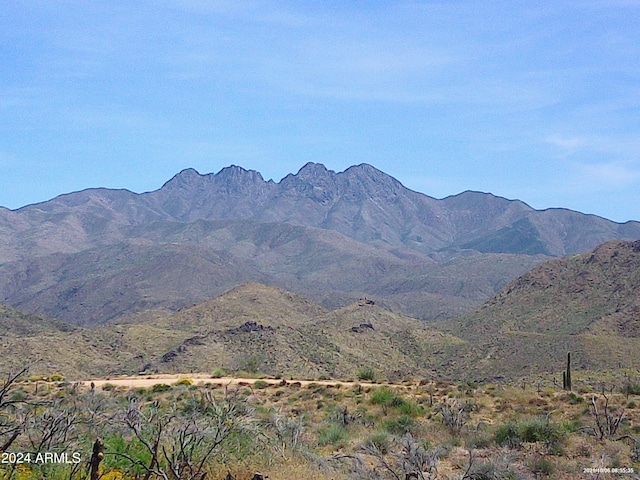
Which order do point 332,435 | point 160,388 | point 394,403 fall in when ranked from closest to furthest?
1. point 332,435
2. point 394,403
3. point 160,388

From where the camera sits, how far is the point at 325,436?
16391 mm

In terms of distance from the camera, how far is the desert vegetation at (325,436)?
9.58m

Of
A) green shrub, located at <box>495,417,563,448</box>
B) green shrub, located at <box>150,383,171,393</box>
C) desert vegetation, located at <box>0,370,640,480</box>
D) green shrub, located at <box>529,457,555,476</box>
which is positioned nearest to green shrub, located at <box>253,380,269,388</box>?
desert vegetation, located at <box>0,370,640,480</box>

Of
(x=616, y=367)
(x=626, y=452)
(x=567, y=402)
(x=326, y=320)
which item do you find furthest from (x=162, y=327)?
(x=626, y=452)

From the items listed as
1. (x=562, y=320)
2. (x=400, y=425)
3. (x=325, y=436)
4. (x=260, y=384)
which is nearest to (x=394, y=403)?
(x=400, y=425)

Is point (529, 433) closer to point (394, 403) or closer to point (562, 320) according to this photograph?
point (394, 403)

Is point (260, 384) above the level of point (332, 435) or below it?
below

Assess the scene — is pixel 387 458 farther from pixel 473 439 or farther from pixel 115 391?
pixel 115 391

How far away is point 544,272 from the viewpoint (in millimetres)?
109875

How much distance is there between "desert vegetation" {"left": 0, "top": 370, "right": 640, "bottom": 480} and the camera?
31.4ft

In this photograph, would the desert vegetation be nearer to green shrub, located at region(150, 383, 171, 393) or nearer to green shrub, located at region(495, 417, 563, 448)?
green shrub, located at region(495, 417, 563, 448)

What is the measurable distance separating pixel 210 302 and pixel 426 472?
102 meters

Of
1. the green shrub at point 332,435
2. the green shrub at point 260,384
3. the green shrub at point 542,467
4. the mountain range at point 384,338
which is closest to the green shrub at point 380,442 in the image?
the green shrub at point 332,435

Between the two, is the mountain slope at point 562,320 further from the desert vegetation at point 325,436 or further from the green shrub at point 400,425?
the green shrub at point 400,425
